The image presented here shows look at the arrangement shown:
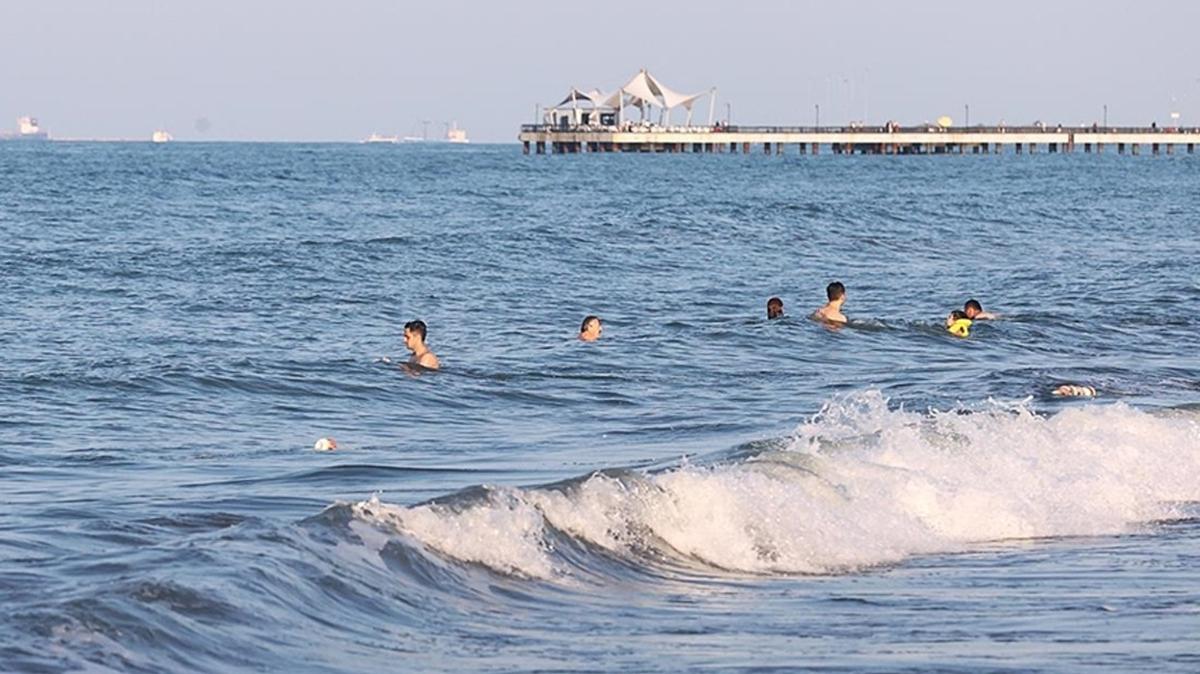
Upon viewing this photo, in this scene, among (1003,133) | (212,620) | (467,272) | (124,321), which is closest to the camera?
(212,620)

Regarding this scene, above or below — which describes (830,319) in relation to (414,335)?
below

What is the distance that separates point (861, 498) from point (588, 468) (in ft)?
6.71

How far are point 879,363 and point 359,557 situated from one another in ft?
40.2

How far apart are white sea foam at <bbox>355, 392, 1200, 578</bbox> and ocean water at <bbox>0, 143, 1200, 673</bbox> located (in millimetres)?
30


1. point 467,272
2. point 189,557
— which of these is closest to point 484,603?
point 189,557

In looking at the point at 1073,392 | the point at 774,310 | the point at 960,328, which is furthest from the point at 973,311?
the point at 1073,392

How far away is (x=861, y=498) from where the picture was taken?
37.3ft

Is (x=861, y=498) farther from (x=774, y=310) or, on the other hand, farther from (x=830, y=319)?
(x=774, y=310)

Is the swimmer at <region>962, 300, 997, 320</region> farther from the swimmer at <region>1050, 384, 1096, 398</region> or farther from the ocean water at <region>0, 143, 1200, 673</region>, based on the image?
the swimmer at <region>1050, 384, 1096, 398</region>

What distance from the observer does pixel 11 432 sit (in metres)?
Result: 14.3

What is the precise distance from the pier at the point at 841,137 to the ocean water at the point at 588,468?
98.8m

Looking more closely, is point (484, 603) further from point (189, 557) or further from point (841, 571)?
point (841, 571)

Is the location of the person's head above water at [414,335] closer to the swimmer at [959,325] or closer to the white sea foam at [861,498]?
the white sea foam at [861,498]

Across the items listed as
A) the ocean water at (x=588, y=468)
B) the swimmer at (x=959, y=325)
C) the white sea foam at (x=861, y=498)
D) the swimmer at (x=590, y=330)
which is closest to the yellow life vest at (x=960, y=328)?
the swimmer at (x=959, y=325)
